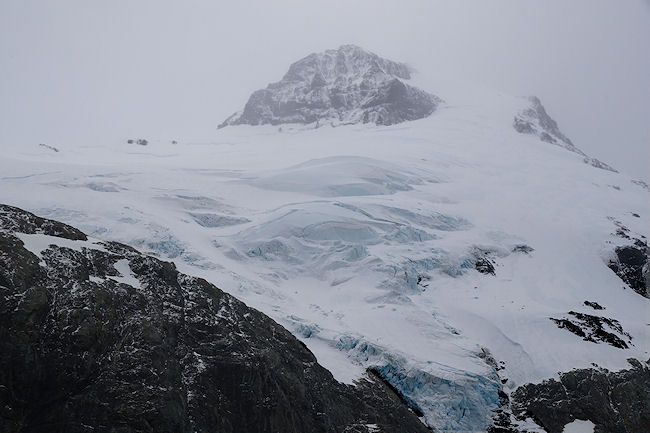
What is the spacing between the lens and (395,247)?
2786 centimetres

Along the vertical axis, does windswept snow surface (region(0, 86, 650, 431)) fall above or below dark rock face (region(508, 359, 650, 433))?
above

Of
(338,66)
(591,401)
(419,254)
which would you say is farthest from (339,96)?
(591,401)

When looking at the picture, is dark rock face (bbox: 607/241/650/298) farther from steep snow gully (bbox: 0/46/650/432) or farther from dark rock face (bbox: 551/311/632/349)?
dark rock face (bbox: 551/311/632/349)

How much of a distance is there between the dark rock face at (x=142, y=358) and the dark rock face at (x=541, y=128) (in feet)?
211

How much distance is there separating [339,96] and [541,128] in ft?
122

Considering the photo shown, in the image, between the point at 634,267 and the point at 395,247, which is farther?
the point at 634,267

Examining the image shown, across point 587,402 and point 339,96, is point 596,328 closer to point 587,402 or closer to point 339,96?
point 587,402

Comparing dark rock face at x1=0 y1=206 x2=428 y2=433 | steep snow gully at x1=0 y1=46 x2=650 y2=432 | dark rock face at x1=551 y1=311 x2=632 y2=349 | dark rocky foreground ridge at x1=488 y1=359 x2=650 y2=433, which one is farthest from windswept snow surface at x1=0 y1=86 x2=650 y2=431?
dark rock face at x1=0 y1=206 x2=428 y2=433

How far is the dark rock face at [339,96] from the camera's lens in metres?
81.7

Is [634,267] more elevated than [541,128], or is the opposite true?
[541,128]

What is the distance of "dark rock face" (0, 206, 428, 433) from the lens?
442 inches

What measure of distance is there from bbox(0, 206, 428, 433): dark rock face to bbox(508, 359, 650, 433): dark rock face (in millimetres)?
5287

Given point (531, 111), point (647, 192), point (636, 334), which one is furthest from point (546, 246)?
point (531, 111)

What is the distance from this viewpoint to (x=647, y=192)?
53.8 m
